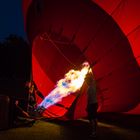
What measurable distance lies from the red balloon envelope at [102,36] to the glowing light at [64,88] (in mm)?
1050

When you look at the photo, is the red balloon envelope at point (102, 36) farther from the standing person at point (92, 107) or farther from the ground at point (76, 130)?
the standing person at point (92, 107)

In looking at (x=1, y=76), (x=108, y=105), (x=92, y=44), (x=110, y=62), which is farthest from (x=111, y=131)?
(x=1, y=76)

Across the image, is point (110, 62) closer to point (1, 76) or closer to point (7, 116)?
point (7, 116)

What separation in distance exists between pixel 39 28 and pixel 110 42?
2.11m

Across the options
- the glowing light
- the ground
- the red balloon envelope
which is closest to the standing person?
the ground

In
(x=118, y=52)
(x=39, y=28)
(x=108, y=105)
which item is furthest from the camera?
(x=39, y=28)

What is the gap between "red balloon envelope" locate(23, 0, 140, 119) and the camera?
6789mm

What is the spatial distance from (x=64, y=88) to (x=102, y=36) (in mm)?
3096

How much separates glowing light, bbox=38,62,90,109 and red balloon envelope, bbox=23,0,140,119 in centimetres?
105

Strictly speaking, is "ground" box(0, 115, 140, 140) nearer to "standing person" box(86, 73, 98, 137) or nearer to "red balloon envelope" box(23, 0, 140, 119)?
"standing person" box(86, 73, 98, 137)

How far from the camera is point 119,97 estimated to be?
7648 mm

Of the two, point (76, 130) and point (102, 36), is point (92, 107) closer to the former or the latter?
point (76, 130)

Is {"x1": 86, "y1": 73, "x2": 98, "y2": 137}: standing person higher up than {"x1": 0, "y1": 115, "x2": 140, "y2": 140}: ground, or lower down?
higher up

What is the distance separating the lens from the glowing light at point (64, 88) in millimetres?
9323
